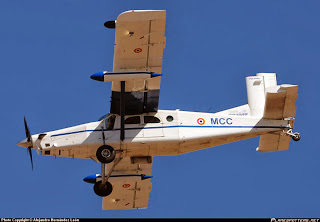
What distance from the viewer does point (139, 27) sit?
26359 mm

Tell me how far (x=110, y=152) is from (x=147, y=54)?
3.64 metres

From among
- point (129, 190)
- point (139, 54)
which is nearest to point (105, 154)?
point (139, 54)

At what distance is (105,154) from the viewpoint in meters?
27.9

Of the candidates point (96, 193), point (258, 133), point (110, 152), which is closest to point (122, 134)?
point (110, 152)

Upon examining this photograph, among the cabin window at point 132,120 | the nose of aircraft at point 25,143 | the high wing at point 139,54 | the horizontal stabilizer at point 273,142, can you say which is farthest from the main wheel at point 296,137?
the nose of aircraft at point 25,143

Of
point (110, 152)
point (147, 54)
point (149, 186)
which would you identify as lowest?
point (149, 186)

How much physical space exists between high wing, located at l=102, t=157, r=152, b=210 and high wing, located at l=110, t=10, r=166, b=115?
3.39 metres

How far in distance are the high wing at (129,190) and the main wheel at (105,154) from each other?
3.04 metres

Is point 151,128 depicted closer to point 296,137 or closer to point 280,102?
point 280,102

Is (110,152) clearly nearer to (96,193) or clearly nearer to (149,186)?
(96,193)

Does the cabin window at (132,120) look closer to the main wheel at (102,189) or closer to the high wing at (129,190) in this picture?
the main wheel at (102,189)

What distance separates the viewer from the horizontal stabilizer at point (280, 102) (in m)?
27.7

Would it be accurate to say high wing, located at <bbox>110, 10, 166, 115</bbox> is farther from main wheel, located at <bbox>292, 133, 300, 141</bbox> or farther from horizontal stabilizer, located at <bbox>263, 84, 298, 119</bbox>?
main wheel, located at <bbox>292, 133, 300, 141</bbox>

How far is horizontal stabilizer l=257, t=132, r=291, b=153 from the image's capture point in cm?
2916
